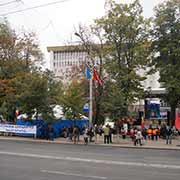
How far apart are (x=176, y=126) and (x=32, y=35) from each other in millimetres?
25346

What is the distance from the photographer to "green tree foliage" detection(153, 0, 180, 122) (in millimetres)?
40625

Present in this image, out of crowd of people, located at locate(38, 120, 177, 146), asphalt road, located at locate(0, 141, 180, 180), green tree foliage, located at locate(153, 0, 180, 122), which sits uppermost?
green tree foliage, located at locate(153, 0, 180, 122)

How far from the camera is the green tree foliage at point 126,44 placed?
41.6 meters

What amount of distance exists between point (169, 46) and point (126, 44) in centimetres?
462

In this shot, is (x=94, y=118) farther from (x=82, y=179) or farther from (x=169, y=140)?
(x=82, y=179)

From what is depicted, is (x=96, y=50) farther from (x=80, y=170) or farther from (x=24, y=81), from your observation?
(x=80, y=170)

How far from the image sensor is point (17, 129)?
39.4 meters

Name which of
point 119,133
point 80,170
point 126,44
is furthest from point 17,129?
point 80,170

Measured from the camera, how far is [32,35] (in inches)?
2151

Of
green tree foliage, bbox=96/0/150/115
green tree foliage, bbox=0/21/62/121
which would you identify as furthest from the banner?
green tree foliage, bbox=96/0/150/115

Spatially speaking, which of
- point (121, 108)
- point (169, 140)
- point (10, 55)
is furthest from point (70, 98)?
point (10, 55)

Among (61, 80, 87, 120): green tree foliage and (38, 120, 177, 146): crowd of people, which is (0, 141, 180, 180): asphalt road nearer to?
(38, 120, 177, 146): crowd of people

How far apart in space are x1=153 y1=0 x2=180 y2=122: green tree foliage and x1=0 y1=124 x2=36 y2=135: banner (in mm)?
14661

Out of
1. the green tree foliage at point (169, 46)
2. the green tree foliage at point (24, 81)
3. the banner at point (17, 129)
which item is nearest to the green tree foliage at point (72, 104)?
the green tree foliage at point (24, 81)
